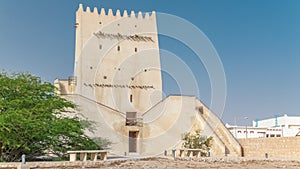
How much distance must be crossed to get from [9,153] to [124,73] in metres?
18.9

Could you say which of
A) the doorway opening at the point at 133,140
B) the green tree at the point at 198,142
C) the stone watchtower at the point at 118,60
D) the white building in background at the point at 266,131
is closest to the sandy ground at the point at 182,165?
the green tree at the point at 198,142

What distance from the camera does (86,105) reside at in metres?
23.0

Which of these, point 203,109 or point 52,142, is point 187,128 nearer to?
point 203,109

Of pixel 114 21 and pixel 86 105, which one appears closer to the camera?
pixel 86 105

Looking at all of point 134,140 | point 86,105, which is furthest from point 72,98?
point 134,140

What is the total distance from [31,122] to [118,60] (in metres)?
19.6

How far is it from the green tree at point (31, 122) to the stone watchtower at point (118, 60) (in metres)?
15.7

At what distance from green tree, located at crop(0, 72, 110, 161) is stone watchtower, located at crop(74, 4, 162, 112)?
619 inches

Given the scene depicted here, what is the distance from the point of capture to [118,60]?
1233 inches

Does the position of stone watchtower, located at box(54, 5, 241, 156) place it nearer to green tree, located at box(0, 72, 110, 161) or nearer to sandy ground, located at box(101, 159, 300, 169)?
sandy ground, located at box(101, 159, 300, 169)

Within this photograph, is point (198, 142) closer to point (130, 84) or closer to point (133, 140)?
point (133, 140)

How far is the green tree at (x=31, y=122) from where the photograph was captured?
11961 mm

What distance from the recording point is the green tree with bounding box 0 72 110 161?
1196 cm

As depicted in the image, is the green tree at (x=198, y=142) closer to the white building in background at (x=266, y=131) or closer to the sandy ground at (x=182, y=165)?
the sandy ground at (x=182, y=165)
